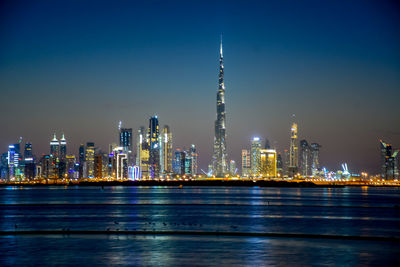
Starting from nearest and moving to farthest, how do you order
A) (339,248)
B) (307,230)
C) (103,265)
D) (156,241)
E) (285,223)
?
(103,265), (339,248), (156,241), (307,230), (285,223)

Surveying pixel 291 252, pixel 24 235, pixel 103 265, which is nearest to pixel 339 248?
pixel 291 252

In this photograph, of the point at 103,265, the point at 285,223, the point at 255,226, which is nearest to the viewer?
the point at 103,265

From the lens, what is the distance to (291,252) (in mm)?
27328

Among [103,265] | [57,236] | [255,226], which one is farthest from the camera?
[255,226]

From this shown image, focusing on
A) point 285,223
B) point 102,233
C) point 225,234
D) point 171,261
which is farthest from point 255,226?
point 171,261

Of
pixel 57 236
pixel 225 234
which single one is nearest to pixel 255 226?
pixel 225 234

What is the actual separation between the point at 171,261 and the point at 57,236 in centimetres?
1366

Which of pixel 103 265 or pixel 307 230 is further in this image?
pixel 307 230

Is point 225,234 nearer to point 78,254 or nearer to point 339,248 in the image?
point 339,248

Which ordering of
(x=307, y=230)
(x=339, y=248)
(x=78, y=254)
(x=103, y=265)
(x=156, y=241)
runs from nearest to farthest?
1. (x=103, y=265)
2. (x=78, y=254)
3. (x=339, y=248)
4. (x=156, y=241)
5. (x=307, y=230)

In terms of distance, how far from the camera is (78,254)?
26156mm

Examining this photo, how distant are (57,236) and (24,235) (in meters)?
2.72

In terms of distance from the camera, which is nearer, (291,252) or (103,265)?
(103,265)

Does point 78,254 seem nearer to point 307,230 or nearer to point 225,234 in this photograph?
point 225,234
